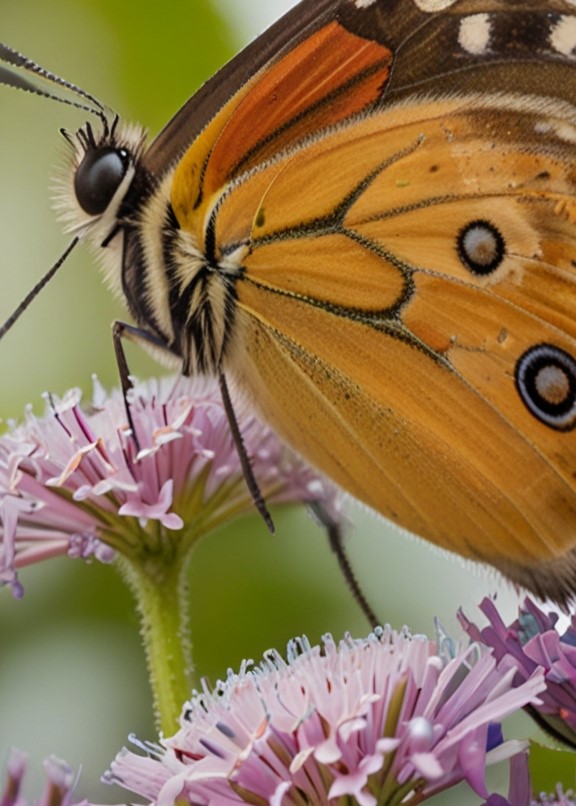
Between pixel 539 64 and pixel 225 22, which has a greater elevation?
pixel 225 22

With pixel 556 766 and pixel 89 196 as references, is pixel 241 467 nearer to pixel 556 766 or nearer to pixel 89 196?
pixel 89 196

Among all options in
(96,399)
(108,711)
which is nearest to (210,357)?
(96,399)

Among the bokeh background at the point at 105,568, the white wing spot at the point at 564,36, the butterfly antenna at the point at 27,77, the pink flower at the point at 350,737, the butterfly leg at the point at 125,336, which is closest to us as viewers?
the pink flower at the point at 350,737

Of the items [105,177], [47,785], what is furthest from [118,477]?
[47,785]

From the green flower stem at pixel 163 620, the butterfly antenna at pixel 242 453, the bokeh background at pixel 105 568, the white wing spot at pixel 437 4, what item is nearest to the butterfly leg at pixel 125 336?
the butterfly antenna at pixel 242 453

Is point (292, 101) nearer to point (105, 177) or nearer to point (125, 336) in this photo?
point (105, 177)

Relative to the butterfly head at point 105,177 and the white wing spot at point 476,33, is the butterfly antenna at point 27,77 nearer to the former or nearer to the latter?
the butterfly head at point 105,177
